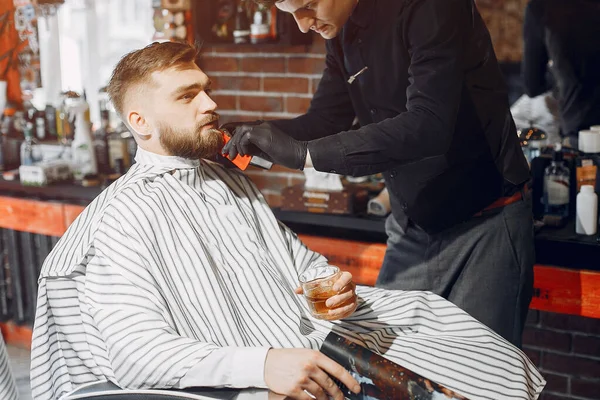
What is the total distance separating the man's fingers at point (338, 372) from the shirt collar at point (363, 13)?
0.95m

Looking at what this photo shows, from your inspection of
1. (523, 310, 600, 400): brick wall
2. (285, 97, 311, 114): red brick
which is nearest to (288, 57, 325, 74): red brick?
(285, 97, 311, 114): red brick

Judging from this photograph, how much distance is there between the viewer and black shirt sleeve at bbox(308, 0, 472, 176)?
5.93ft

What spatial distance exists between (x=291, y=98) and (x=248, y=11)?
17.5 inches

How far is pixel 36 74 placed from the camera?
409cm

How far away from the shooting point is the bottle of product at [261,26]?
3.26 metres

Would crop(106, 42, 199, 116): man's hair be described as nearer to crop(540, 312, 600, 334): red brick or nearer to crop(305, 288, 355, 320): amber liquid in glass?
crop(305, 288, 355, 320): amber liquid in glass

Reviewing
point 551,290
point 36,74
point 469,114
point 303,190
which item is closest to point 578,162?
point 551,290

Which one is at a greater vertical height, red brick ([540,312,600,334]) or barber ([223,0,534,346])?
barber ([223,0,534,346])

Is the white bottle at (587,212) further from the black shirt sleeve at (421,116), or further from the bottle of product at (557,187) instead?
the black shirt sleeve at (421,116)

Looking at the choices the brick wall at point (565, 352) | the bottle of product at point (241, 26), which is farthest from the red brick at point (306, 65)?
the brick wall at point (565, 352)

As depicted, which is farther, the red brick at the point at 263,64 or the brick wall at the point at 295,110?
the red brick at the point at 263,64

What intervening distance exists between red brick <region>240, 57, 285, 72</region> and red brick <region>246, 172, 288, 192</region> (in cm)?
52

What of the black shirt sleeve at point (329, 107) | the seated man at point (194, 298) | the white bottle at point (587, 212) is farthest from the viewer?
the white bottle at point (587, 212)

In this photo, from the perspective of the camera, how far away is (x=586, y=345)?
2.90 metres
